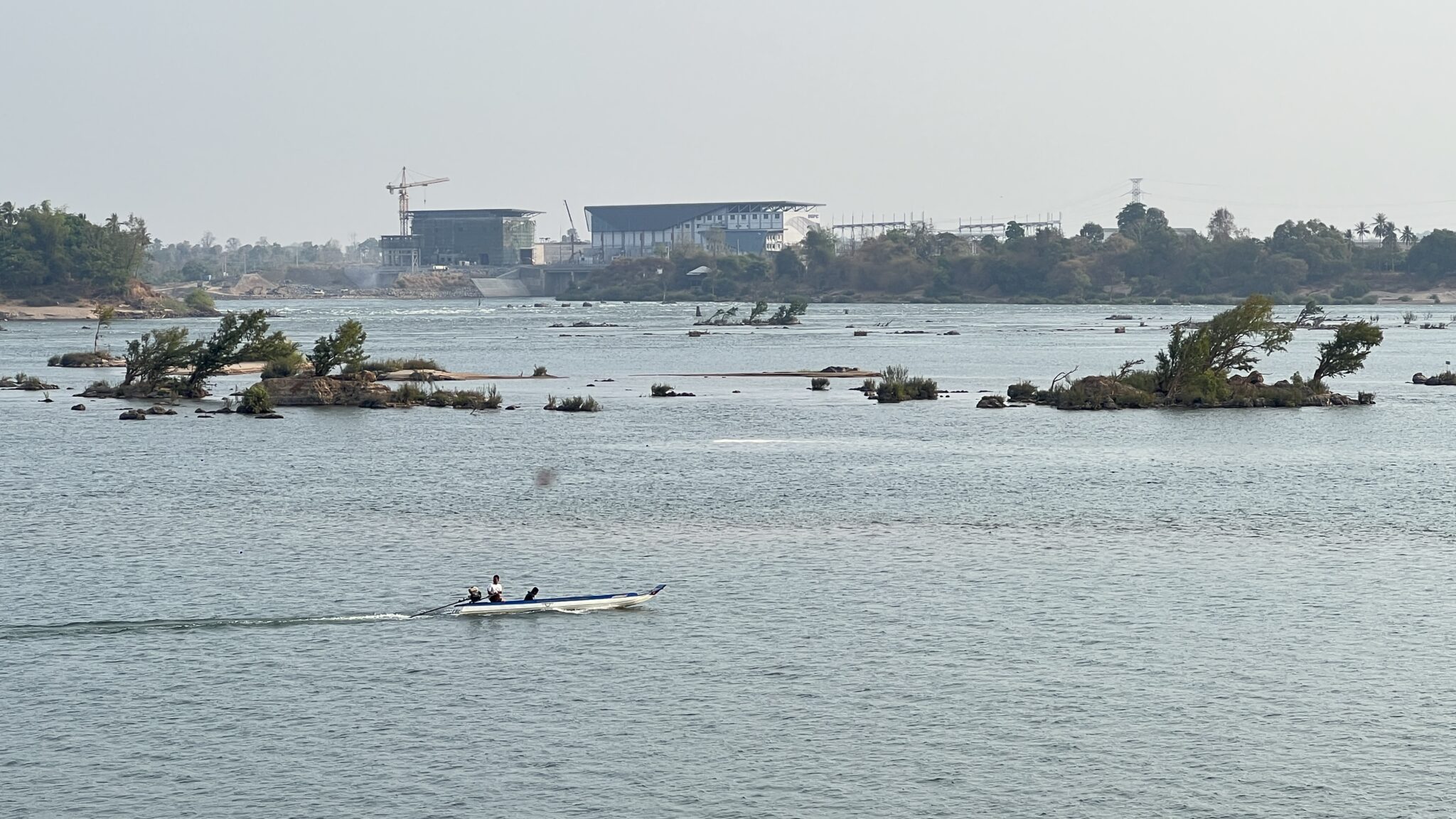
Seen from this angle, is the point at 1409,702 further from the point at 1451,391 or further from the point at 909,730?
the point at 1451,391

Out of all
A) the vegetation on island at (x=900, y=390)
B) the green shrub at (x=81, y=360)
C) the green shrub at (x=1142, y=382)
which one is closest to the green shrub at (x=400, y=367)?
the vegetation on island at (x=900, y=390)

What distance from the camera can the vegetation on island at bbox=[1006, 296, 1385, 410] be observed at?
104750 millimetres

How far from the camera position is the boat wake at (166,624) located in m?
43.7

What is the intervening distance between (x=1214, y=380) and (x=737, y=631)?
68.9 m

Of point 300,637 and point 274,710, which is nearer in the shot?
point 274,710

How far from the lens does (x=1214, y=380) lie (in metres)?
105

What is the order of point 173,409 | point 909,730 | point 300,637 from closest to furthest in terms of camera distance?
point 909,730, point 300,637, point 173,409

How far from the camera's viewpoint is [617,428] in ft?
313

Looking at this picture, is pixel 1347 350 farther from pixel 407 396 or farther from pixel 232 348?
pixel 232 348

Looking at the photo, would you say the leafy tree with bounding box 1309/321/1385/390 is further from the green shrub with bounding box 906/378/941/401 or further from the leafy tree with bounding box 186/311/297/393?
the leafy tree with bounding box 186/311/297/393

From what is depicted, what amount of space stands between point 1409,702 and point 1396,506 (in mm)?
30583

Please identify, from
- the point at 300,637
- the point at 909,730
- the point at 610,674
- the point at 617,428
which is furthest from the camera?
the point at 617,428

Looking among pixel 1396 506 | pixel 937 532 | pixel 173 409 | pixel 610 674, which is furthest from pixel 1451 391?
pixel 610 674

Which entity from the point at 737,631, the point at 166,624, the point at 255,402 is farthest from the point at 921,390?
the point at 166,624
